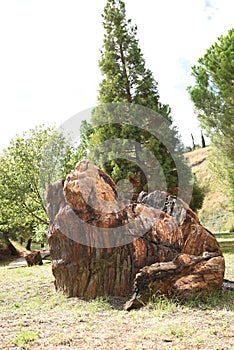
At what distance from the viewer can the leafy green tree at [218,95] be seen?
49.5 ft

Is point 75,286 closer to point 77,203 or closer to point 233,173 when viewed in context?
point 77,203

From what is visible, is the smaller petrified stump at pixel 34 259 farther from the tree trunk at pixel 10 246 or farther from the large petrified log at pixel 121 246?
the tree trunk at pixel 10 246

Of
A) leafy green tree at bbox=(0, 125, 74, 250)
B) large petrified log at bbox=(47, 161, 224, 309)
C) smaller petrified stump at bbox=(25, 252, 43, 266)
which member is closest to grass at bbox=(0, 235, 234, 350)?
large petrified log at bbox=(47, 161, 224, 309)

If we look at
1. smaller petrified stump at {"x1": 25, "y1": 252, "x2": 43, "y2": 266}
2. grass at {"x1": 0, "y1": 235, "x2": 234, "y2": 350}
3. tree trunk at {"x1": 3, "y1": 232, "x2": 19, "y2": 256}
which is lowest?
grass at {"x1": 0, "y1": 235, "x2": 234, "y2": 350}

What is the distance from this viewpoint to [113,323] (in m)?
5.36

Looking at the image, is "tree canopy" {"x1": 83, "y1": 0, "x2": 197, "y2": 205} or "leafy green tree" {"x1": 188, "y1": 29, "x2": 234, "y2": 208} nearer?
"leafy green tree" {"x1": 188, "y1": 29, "x2": 234, "y2": 208}

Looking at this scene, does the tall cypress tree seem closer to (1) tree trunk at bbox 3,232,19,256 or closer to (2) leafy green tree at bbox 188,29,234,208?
(2) leafy green tree at bbox 188,29,234,208

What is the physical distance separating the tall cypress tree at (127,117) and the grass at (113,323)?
34.9 ft

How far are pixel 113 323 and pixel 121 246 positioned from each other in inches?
72.0

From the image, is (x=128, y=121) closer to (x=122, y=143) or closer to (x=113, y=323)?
(x=122, y=143)

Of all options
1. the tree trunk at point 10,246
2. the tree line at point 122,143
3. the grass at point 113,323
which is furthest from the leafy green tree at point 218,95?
the tree trunk at point 10,246

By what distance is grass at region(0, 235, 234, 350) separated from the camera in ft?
14.6

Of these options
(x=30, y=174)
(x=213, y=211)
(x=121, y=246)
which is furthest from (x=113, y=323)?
(x=213, y=211)

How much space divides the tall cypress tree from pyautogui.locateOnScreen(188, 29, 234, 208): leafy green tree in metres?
2.17
